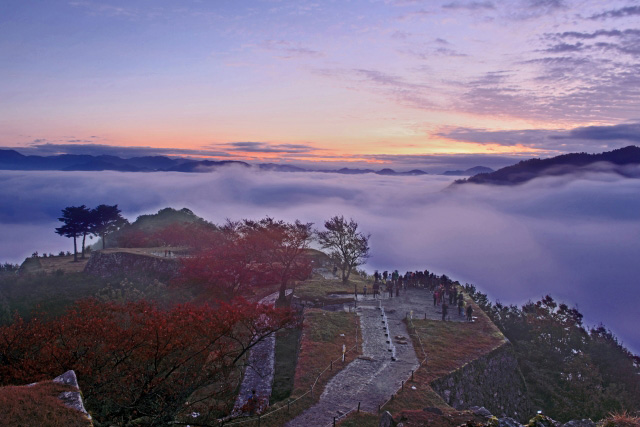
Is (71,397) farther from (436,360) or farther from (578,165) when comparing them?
(578,165)

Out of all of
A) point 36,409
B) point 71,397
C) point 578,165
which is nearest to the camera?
point 36,409

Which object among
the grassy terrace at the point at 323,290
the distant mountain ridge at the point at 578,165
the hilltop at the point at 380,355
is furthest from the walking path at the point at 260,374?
the distant mountain ridge at the point at 578,165

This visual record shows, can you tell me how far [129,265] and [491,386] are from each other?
1257 inches

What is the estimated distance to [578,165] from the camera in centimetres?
12962

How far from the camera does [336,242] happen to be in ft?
108

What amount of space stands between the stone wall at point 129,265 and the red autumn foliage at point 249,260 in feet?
23.2

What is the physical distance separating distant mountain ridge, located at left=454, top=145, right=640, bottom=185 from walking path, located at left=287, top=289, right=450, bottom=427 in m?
131

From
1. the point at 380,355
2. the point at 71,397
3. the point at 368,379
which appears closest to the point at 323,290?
the point at 380,355

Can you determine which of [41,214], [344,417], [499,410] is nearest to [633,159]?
[499,410]

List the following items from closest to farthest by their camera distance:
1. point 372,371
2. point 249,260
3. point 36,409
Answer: point 36,409 < point 372,371 < point 249,260

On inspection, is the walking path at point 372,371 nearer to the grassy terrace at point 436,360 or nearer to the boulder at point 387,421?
the grassy terrace at point 436,360

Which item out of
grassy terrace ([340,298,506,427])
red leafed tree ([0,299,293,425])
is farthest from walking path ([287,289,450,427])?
red leafed tree ([0,299,293,425])

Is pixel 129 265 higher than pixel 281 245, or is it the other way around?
pixel 281 245

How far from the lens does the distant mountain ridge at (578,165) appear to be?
126 meters
